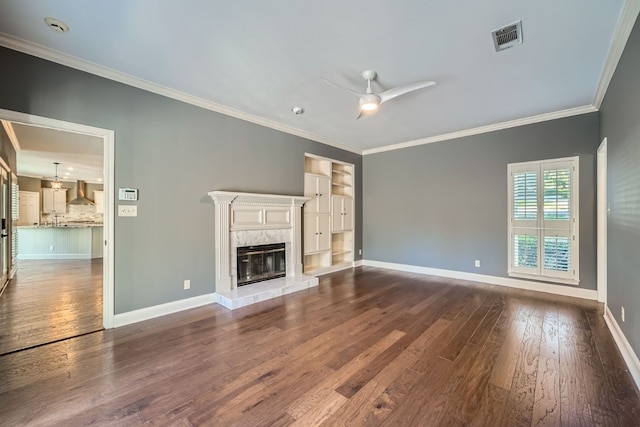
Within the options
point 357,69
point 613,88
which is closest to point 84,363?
point 357,69

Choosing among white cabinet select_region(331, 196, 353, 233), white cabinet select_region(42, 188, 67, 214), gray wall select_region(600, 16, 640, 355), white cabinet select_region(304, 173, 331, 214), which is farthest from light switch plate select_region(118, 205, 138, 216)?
white cabinet select_region(42, 188, 67, 214)

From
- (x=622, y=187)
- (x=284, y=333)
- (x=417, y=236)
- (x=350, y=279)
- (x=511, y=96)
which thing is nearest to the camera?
(x=622, y=187)

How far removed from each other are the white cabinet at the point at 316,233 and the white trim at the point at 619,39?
4.40 metres

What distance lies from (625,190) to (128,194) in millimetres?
4997

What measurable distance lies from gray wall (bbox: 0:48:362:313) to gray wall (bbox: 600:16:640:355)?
4255 millimetres

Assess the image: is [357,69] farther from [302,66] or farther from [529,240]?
[529,240]

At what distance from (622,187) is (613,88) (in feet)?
3.89

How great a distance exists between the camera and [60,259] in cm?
756

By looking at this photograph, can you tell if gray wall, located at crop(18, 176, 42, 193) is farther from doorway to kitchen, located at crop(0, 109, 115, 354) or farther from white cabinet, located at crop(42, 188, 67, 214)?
white cabinet, located at crop(42, 188, 67, 214)

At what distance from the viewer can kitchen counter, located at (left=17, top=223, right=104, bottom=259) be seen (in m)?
7.52

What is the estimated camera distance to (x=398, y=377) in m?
2.12

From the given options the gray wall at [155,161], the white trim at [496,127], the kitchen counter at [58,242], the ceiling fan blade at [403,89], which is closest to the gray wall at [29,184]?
the kitchen counter at [58,242]

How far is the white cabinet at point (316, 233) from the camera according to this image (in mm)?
5484

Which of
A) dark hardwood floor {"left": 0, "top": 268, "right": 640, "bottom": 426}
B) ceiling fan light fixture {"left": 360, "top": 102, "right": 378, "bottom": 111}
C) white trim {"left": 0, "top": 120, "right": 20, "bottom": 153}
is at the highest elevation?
white trim {"left": 0, "top": 120, "right": 20, "bottom": 153}
